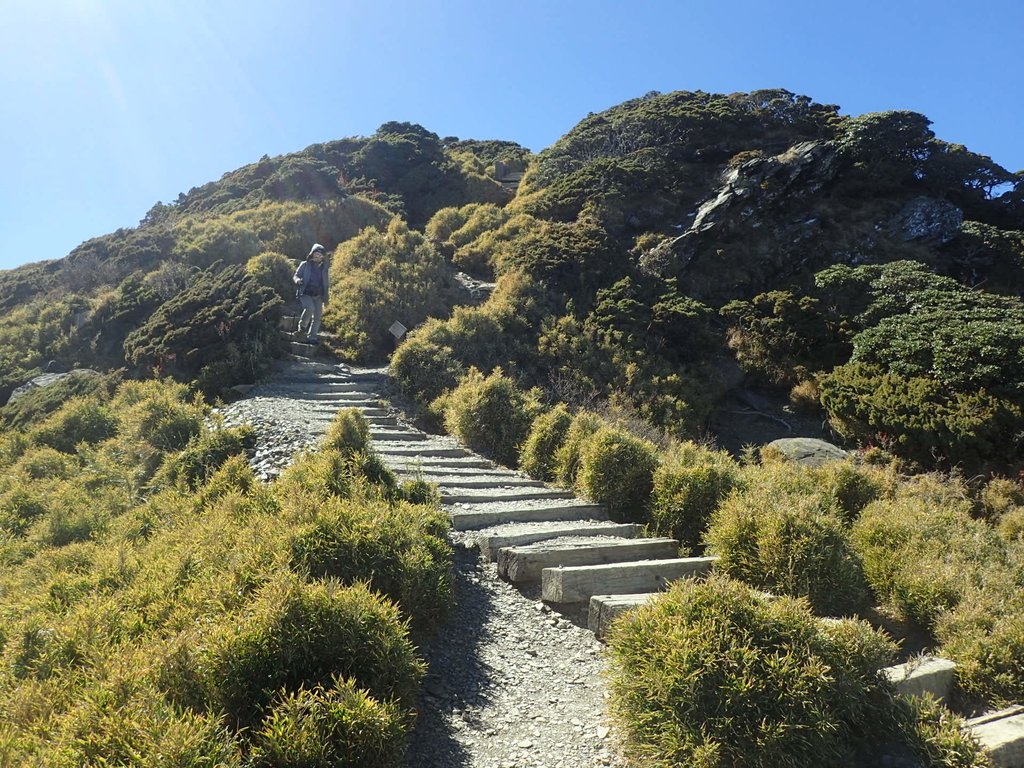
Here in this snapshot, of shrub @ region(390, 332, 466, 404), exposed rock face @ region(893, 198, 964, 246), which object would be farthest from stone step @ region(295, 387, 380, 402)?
exposed rock face @ region(893, 198, 964, 246)

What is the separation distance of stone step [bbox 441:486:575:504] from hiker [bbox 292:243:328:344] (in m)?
7.14

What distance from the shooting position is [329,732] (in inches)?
108

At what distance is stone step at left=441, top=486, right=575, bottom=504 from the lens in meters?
6.79

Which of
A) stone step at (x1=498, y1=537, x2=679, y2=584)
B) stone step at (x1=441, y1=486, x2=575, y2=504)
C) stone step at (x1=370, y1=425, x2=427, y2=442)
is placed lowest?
stone step at (x1=498, y1=537, x2=679, y2=584)

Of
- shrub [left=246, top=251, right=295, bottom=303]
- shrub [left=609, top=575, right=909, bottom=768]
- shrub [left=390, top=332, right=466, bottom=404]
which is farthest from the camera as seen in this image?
shrub [left=246, top=251, right=295, bottom=303]

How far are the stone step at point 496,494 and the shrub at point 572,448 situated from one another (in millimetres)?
224

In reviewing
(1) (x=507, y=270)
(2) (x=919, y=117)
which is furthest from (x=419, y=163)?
(2) (x=919, y=117)

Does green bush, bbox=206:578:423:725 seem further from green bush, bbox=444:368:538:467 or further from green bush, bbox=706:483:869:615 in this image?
green bush, bbox=444:368:538:467

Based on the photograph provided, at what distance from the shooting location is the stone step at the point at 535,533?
18.6 feet

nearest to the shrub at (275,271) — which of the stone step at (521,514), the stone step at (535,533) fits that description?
the stone step at (521,514)

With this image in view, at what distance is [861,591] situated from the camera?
4.68 metres

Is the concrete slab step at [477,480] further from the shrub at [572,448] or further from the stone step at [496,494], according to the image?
the shrub at [572,448]

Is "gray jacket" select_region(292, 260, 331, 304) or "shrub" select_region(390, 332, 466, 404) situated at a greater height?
"gray jacket" select_region(292, 260, 331, 304)

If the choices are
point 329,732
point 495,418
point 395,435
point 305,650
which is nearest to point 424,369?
point 395,435
